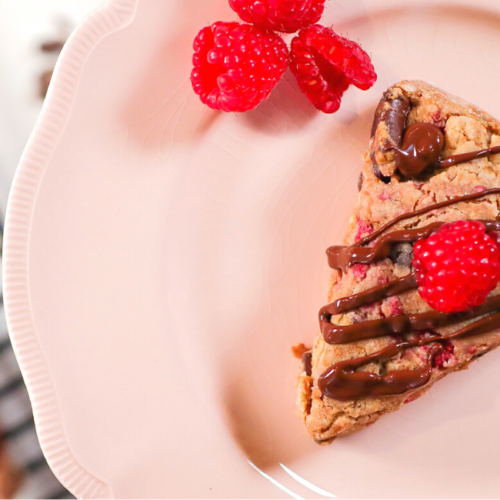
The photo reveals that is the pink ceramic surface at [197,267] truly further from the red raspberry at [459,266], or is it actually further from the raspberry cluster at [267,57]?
the red raspberry at [459,266]

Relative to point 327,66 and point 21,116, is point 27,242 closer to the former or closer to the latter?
point 21,116

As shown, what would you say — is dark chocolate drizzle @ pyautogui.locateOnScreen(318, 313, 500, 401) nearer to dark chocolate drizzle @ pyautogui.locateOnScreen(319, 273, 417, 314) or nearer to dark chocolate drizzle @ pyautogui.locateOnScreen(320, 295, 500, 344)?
dark chocolate drizzle @ pyautogui.locateOnScreen(320, 295, 500, 344)

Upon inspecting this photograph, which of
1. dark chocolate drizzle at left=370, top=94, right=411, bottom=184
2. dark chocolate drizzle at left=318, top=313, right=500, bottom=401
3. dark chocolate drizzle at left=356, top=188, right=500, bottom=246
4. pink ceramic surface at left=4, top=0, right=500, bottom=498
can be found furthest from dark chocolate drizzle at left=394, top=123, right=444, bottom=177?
dark chocolate drizzle at left=318, top=313, right=500, bottom=401

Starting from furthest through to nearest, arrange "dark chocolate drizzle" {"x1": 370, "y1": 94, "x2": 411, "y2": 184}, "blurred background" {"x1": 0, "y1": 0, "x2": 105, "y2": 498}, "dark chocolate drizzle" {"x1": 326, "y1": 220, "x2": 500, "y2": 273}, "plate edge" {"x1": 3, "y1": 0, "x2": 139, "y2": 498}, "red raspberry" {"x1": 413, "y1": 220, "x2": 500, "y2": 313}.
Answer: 1. "blurred background" {"x1": 0, "y1": 0, "x2": 105, "y2": 498}
2. "plate edge" {"x1": 3, "y1": 0, "x2": 139, "y2": 498}
3. "dark chocolate drizzle" {"x1": 370, "y1": 94, "x2": 411, "y2": 184}
4. "dark chocolate drizzle" {"x1": 326, "y1": 220, "x2": 500, "y2": 273}
5. "red raspberry" {"x1": 413, "y1": 220, "x2": 500, "y2": 313}

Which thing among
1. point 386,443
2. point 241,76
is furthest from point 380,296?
point 241,76

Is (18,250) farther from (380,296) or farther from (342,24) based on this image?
(342,24)

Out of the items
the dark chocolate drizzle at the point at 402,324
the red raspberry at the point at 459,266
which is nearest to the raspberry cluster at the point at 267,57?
the red raspberry at the point at 459,266

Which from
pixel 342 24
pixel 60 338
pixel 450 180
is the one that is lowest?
pixel 60 338
